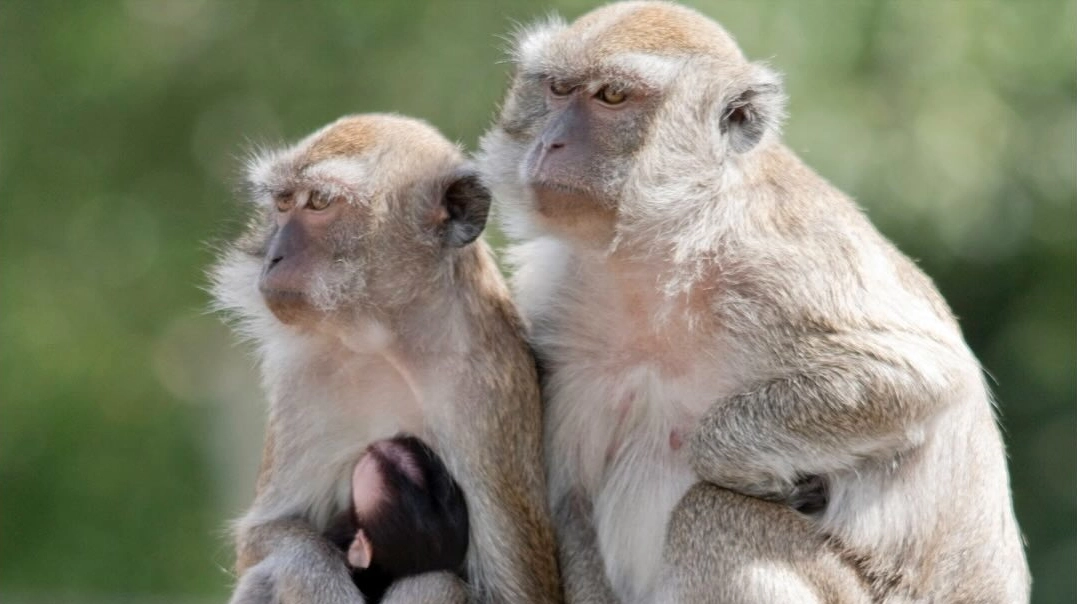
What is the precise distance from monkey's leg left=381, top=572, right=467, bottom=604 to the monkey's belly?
0.64m

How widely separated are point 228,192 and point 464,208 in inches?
200

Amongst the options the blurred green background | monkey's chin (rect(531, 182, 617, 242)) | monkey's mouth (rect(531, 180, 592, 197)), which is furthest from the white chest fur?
the blurred green background

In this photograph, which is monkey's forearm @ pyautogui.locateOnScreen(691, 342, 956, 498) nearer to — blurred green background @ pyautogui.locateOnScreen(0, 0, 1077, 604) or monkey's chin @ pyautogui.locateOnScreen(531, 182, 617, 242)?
monkey's chin @ pyautogui.locateOnScreen(531, 182, 617, 242)

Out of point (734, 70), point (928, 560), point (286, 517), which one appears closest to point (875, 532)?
point (928, 560)

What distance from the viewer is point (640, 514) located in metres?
8.01

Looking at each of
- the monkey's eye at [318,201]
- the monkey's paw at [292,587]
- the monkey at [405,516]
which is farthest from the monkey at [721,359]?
the monkey's paw at [292,587]

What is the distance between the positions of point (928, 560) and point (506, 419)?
1793 millimetres

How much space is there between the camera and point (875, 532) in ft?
25.4

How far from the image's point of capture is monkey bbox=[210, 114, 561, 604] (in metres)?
7.93

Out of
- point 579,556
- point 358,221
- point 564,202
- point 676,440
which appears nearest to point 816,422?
point 676,440

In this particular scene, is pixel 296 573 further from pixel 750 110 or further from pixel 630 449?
pixel 750 110

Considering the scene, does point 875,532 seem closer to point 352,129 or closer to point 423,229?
point 423,229

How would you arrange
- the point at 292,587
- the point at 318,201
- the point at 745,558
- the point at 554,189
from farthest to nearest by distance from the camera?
the point at 318,201
the point at 292,587
the point at 554,189
the point at 745,558

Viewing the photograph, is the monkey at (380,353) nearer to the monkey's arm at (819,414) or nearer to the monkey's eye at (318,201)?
the monkey's eye at (318,201)
